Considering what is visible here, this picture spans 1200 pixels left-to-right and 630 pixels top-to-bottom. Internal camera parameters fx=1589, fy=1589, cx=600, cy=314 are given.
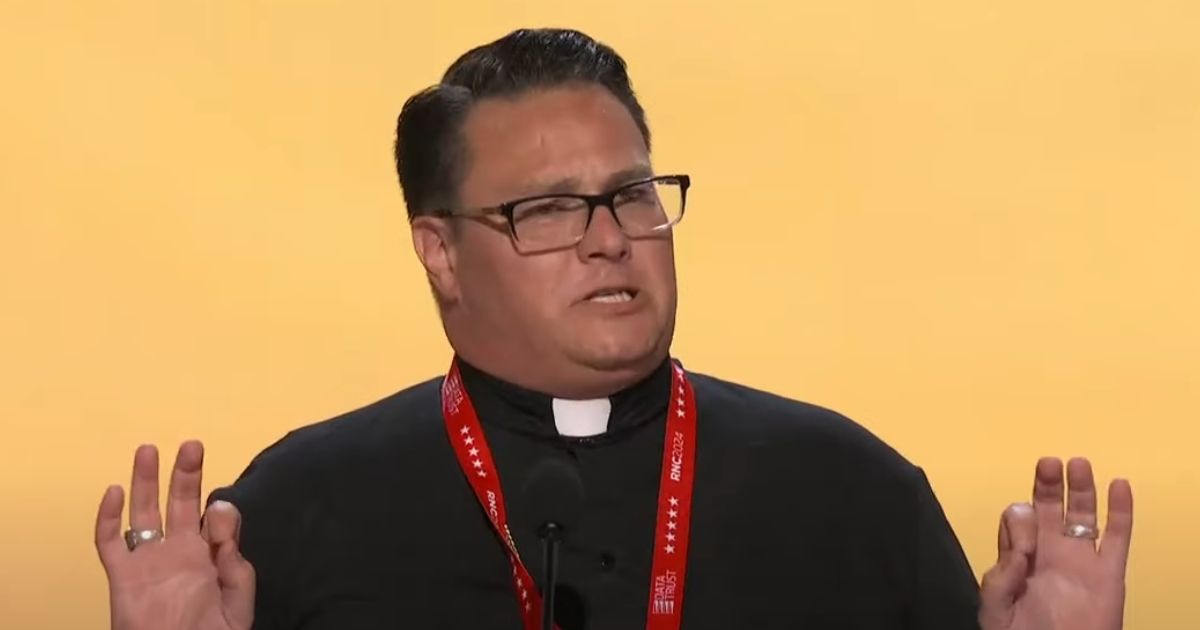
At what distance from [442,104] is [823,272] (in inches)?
30.6

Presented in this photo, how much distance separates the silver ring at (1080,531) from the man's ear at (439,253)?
819 mm

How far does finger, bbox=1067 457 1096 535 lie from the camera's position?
1750mm

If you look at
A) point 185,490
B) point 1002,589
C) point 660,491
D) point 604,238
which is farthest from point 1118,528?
point 185,490

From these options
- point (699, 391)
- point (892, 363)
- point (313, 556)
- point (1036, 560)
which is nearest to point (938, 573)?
point (1036, 560)

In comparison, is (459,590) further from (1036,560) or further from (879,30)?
(879,30)

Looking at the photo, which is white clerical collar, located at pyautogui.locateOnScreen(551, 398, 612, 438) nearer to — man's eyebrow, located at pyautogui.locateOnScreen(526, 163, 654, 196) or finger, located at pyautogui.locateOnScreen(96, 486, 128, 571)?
man's eyebrow, located at pyautogui.locateOnScreen(526, 163, 654, 196)

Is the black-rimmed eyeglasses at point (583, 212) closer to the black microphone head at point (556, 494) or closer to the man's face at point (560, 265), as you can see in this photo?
the man's face at point (560, 265)

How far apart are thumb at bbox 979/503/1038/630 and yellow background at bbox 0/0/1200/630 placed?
719 mm

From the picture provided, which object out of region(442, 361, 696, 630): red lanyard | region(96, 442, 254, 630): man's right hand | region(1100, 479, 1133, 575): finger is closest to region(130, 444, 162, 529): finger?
region(96, 442, 254, 630): man's right hand

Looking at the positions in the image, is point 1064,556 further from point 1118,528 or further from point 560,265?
point 560,265

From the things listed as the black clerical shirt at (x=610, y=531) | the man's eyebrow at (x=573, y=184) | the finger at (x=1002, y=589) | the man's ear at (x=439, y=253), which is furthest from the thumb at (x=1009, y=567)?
the man's ear at (x=439, y=253)

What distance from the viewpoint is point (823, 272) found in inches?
102

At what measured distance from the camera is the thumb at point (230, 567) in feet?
5.87

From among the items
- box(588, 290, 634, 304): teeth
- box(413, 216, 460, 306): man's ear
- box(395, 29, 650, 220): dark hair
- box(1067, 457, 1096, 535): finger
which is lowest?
box(1067, 457, 1096, 535): finger
